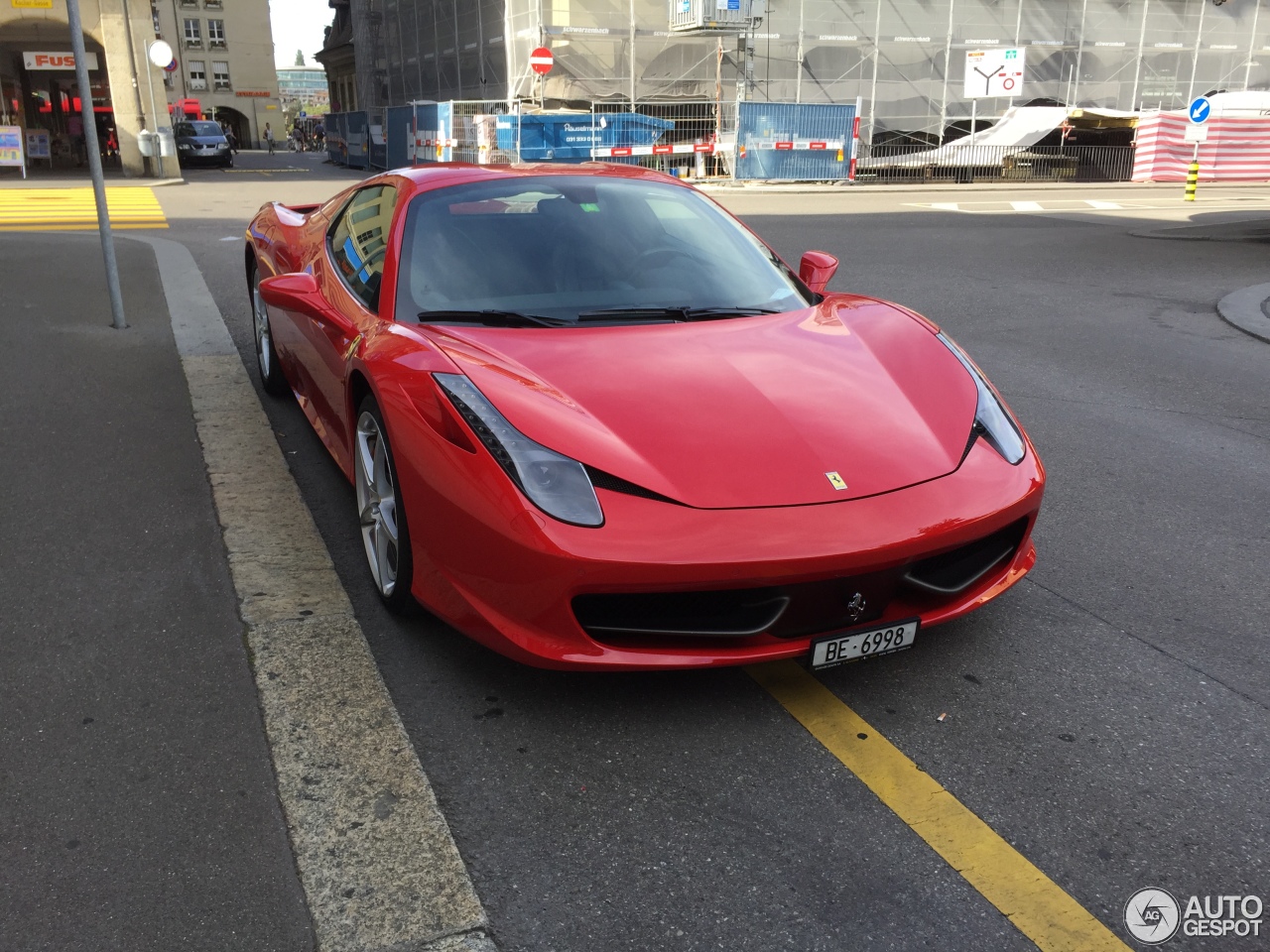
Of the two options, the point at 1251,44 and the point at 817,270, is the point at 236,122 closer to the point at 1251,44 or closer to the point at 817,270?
the point at 1251,44

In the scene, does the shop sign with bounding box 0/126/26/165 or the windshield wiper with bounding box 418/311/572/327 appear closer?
the windshield wiper with bounding box 418/311/572/327

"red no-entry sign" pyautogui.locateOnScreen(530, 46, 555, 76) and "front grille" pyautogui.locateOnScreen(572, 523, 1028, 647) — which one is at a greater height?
"red no-entry sign" pyautogui.locateOnScreen(530, 46, 555, 76)

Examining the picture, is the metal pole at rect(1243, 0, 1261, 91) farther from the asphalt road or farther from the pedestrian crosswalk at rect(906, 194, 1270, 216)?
the asphalt road

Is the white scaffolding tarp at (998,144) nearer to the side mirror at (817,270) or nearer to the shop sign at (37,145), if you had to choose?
the shop sign at (37,145)

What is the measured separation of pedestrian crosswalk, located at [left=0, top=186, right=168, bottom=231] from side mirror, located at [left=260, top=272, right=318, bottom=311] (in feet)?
34.2

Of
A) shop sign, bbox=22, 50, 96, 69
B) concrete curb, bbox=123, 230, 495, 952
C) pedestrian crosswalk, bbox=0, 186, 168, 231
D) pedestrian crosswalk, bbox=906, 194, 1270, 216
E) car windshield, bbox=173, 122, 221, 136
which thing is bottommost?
concrete curb, bbox=123, 230, 495, 952

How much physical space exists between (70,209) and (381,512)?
54.0 ft

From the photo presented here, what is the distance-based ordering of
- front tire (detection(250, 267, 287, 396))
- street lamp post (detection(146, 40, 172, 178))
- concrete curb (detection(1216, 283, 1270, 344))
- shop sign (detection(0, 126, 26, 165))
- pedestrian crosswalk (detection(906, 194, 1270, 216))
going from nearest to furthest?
1. front tire (detection(250, 267, 287, 396))
2. concrete curb (detection(1216, 283, 1270, 344))
3. pedestrian crosswalk (detection(906, 194, 1270, 216))
4. street lamp post (detection(146, 40, 172, 178))
5. shop sign (detection(0, 126, 26, 165))

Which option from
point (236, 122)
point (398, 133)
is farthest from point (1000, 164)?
point (236, 122)

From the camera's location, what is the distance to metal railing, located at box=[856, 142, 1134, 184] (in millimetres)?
27250

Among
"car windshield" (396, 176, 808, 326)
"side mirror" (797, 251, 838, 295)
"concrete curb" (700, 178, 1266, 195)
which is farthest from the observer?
"concrete curb" (700, 178, 1266, 195)

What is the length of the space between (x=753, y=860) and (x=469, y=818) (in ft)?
2.03

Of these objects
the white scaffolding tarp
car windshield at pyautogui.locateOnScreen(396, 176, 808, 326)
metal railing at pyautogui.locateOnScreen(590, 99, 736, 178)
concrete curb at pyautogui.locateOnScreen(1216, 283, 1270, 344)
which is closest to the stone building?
metal railing at pyautogui.locateOnScreen(590, 99, 736, 178)

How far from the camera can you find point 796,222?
16.2m
